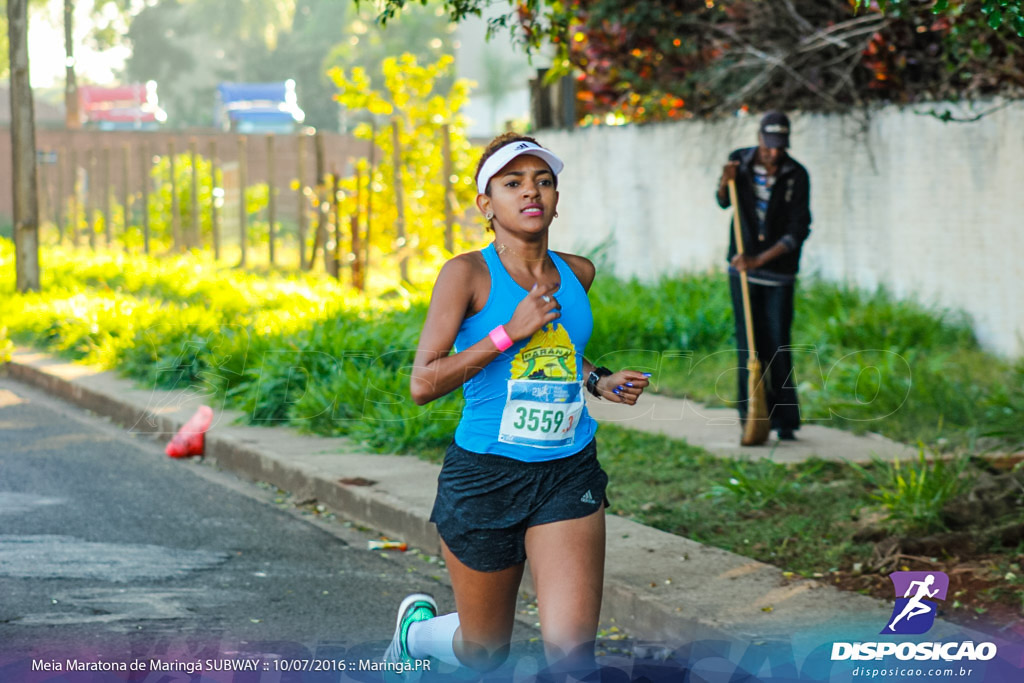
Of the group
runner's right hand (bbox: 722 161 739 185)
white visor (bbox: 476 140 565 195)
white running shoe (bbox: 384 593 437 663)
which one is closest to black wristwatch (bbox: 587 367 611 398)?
white visor (bbox: 476 140 565 195)

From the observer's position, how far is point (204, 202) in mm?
24703

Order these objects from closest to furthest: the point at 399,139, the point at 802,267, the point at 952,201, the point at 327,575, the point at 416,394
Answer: the point at 416,394 → the point at 327,575 → the point at 952,201 → the point at 802,267 → the point at 399,139

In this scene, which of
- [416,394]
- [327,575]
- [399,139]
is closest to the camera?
[416,394]

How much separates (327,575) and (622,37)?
9.30 meters

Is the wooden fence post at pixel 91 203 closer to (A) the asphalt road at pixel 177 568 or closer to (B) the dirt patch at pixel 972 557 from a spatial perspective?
(A) the asphalt road at pixel 177 568

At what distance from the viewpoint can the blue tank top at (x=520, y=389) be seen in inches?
144

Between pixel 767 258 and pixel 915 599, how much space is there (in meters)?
3.35

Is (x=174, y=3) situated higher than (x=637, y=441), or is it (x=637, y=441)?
(x=174, y=3)

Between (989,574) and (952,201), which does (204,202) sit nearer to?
(952,201)

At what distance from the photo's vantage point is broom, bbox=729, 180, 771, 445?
8.03 metres

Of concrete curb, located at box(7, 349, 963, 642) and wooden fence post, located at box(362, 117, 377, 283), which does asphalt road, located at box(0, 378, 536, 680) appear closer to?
concrete curb, located at box(7, 349, 963, 642)

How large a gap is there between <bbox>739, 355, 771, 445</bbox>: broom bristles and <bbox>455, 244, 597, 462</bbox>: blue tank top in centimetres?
448

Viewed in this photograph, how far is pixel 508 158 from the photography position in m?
3.69

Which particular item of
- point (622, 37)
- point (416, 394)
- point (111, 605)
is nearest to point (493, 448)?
point (416, 394)
